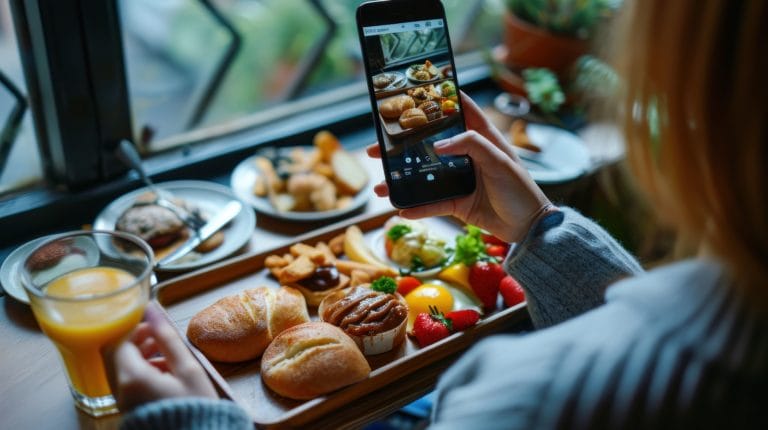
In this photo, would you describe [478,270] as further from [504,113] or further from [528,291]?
[504,113]

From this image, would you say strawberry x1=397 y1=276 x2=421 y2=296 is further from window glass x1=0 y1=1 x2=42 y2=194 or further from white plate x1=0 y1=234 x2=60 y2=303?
window glass x1=0 y1=1 x2=42 y2=194

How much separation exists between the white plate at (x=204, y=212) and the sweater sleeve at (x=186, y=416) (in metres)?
0.43

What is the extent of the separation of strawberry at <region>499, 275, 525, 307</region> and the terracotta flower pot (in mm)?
808

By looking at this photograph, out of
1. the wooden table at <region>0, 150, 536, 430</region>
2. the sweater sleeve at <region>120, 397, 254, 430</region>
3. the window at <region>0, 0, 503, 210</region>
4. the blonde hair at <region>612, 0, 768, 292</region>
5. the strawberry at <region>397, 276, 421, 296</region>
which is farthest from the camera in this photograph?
the window at <region>0, 0, 503, 210</region>

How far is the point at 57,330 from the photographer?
761 mm

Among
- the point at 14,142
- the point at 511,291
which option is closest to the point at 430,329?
the point at 511,291

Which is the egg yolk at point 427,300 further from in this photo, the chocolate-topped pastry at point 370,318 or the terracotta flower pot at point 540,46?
the terracotta flower pot at point 540,46

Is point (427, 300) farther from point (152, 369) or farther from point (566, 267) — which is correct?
point (152, 369)

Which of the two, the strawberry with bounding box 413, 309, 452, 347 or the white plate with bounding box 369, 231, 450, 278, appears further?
the white plate with bounding box 369, 231, 450, 278

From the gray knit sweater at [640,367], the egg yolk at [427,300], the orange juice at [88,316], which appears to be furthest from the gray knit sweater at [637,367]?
the egg yolk at [427,300]

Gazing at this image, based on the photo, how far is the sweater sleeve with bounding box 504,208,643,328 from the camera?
3.04 ft

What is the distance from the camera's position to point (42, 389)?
898 millimetres

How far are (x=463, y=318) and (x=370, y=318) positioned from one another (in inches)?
5.8

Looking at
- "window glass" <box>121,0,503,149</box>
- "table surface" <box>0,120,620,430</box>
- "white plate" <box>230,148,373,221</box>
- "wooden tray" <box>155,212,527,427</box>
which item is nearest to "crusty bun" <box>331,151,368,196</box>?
"white plate" <box>230,148,373,221</box>
